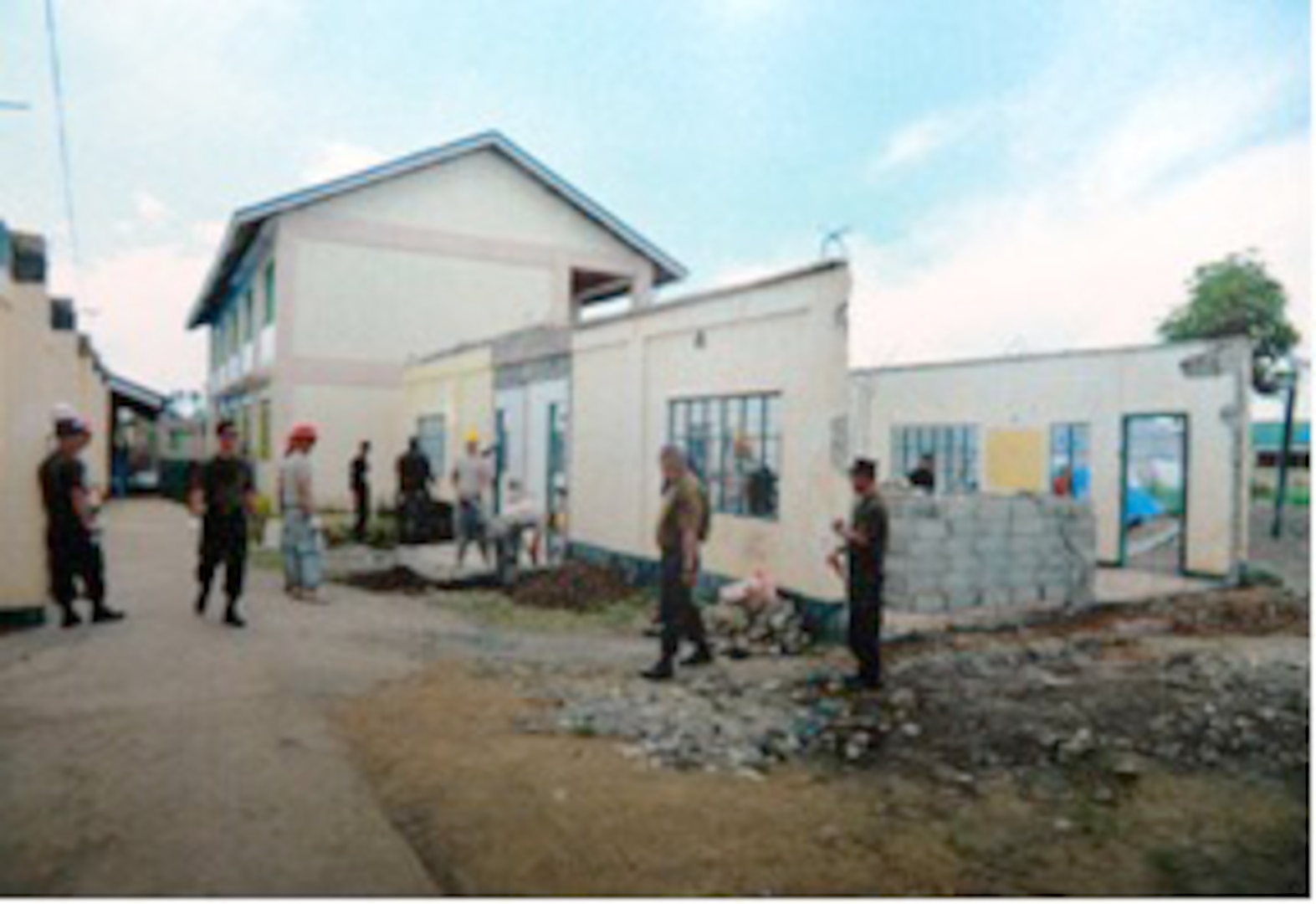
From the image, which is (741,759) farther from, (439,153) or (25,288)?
(439,153)

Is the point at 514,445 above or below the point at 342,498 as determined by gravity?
above

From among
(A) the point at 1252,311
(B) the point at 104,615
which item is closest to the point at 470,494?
(B) the point at 104,615

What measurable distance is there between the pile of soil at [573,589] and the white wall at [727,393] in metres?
0.51

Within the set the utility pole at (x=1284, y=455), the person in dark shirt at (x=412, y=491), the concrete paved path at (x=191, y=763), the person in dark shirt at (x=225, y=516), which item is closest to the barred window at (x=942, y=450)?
the utility pole at (x=1284, y=455)

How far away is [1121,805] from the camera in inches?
168

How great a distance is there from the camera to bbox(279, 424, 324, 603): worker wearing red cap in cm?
859

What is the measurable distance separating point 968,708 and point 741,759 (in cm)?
184

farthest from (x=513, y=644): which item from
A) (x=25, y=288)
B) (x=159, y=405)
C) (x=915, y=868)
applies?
(x=159, y=405)

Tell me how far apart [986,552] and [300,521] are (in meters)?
7.20

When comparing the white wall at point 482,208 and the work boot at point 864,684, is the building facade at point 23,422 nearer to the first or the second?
the work boot at point 864,684

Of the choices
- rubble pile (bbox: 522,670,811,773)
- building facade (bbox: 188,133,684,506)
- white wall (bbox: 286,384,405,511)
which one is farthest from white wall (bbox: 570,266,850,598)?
white wall (bbox: 286,384,405,511)

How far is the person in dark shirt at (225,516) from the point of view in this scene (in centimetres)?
759

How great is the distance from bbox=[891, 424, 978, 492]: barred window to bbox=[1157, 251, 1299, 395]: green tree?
14.2 metres

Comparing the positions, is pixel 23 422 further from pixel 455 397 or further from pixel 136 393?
pixel 136 393
